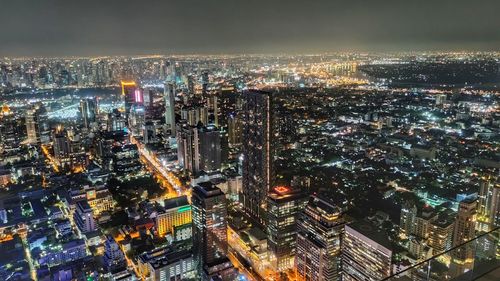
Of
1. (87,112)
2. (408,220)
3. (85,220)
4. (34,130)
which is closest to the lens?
(408,220)

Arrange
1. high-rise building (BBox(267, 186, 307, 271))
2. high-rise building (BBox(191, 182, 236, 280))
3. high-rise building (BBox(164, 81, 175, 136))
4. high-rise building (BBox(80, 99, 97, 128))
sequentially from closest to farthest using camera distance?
high-rise building (BBox(191, 182, 236, 280))
high-rise building (BBox(267, 186, 307, 271))
high-rise building (BBox(164, 81, 175, 136))
high-rise building (BBox(80, 99, 97, 128))

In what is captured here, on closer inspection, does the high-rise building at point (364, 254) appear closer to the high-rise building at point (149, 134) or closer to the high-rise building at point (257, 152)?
the high-rise building at point (257, 152)

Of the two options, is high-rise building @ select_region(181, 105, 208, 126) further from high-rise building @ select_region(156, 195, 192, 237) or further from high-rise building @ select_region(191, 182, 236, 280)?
high-rise building @ select_region(191, 182, 236, 280)

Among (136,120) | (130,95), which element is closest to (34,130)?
(136,120)

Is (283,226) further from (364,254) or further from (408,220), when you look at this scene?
(408,220)

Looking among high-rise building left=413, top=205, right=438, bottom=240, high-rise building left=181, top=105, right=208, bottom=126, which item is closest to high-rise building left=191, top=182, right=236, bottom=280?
high-rise building left=413, top=205, right=438, bottom=240

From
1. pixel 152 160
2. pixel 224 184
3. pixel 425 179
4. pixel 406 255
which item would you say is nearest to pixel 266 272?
pixel 406 255
